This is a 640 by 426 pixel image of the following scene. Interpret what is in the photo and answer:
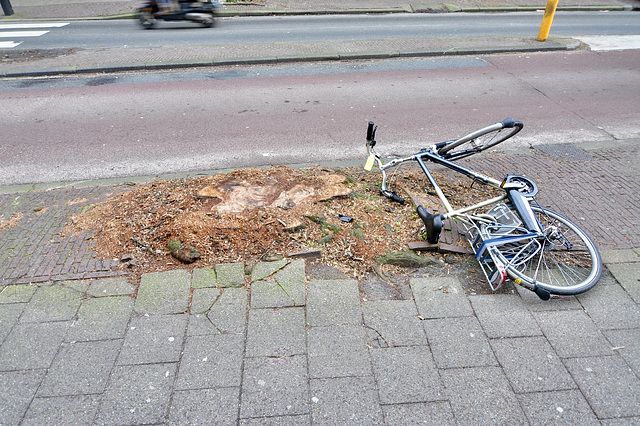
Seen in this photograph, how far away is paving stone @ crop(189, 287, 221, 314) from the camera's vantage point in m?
3.57

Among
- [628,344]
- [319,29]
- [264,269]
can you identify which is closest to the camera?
[628,344]

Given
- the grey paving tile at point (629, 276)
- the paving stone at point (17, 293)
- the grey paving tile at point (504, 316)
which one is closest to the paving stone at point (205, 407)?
the paving stone at point (17, 293)

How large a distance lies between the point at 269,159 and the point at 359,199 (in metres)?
2.20

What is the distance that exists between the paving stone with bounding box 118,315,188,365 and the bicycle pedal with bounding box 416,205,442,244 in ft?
7.64

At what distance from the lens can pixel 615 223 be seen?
4738 mm

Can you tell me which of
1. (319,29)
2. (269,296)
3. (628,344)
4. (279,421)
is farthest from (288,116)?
(319,29)

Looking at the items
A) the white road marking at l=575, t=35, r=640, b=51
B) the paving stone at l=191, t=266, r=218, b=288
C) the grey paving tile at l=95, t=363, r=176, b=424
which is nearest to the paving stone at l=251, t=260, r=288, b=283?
the paving stone at l=191, t=266, r=218, b=288

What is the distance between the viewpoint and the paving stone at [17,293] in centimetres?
372

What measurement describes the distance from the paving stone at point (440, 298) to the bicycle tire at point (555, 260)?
1.51 feet

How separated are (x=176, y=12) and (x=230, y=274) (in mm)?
13897

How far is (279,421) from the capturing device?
273 centimetres

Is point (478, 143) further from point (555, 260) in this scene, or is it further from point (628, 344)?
point (628, 344)

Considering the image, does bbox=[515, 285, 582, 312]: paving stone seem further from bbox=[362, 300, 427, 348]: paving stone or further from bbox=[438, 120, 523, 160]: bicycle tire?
bbox=[438, 120, 523, 160]: bicycle tire

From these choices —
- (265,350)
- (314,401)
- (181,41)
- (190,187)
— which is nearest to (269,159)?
(190,187)
